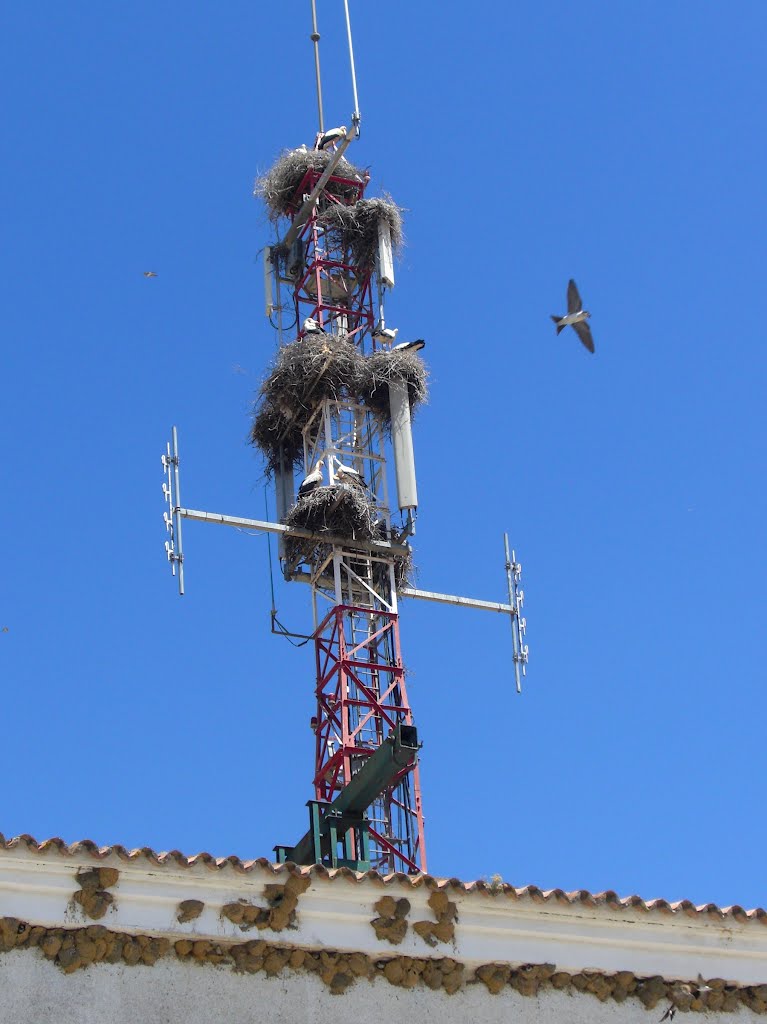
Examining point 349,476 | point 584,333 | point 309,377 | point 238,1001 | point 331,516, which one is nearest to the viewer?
point 238,1001

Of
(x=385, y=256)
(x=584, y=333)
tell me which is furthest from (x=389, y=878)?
(x=385, y=256)

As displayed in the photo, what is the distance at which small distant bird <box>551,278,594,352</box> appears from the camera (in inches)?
760

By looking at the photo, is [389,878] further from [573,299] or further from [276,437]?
[276,437]

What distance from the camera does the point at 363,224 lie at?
25.6 metres

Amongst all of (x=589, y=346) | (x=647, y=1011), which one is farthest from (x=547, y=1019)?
(x=589, y=346)

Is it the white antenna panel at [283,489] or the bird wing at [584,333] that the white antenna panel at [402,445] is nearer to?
the white antenna panel at [283,489]

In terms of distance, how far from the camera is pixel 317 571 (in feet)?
73.7

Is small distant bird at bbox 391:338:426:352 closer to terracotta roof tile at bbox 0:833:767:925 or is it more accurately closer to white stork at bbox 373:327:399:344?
white stork at bbox 373:327:399:344

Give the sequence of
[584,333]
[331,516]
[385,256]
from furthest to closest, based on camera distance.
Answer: [385,256] → [331,516] → [584,333]

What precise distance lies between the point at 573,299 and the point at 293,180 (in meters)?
7.36

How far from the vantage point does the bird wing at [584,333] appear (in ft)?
62.1

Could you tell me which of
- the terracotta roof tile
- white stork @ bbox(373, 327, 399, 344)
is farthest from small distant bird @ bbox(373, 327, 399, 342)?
the terracotta roof tile

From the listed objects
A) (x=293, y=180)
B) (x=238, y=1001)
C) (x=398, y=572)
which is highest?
(x=293, y=180)

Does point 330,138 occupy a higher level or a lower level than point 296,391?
higher
